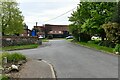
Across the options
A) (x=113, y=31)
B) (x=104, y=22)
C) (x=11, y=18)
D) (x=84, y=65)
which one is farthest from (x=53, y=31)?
(x=84, y=65)

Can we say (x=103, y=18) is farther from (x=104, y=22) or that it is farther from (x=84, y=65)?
(x=84, y=65)

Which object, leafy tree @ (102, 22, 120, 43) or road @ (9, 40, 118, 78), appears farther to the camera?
leafy tree @ (102, 22, 120, 43)

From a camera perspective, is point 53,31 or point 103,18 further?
point 53,31

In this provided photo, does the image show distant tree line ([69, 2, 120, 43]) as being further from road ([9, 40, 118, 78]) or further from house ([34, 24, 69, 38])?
house ([34, 24, 69, 38])

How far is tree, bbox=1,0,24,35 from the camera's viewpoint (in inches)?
2186

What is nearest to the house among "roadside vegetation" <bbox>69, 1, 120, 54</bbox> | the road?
"roadside vegetation" <bbox>69, 1, 120, 54</bbox>

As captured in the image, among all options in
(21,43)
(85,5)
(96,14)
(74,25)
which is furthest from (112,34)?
(74,25)

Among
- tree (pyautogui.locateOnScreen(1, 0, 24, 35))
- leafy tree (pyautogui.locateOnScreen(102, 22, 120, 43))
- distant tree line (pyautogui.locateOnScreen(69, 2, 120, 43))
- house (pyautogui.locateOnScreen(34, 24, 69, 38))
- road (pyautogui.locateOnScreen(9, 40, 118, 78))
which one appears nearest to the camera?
road (pyautogui.locateOnScreen(9, 40, 118, 78))

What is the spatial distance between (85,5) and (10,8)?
55.0ft

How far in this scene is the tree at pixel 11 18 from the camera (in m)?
55.5

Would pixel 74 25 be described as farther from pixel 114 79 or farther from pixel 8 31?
pixel 114 79

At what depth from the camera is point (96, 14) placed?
38531mm

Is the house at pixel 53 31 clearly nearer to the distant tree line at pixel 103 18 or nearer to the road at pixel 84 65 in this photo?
the distant tree line at pixel 103 18

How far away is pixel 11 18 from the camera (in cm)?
5641
